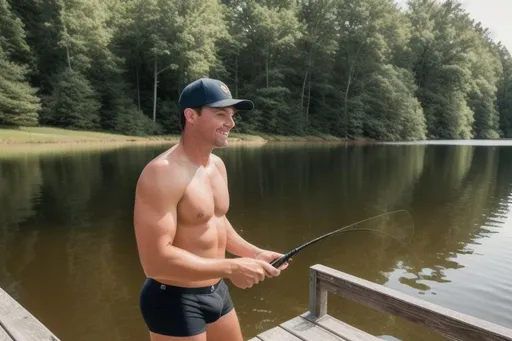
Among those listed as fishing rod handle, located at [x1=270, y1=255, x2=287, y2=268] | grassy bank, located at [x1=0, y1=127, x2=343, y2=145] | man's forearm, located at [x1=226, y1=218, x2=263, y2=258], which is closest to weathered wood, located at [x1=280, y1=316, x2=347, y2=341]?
man's forearm, located at [x1=226, y1=218, x2=263, y2=258]

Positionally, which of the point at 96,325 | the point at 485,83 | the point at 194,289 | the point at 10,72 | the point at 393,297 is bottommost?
the point at 96,325

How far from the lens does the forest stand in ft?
142

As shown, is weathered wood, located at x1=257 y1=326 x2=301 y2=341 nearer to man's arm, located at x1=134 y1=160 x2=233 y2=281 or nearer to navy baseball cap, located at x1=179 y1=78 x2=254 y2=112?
man's arm, located at x1=134 y1=160 x2=233 y2=281

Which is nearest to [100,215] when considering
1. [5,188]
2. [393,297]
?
[5,188]

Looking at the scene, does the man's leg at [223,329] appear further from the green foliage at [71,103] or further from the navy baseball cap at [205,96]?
the green foliage at [71,103]

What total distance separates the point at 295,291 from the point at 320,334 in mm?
3566

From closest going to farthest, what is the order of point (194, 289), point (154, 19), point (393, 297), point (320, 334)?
point (194, 289)
point (393, 297)
point (320, 334)
point (154, 19)

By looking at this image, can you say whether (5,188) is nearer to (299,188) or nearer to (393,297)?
(299,188)

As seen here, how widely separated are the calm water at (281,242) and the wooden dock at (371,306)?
2264 millimetres

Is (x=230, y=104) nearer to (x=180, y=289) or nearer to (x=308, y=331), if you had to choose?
(x=180, y=289)

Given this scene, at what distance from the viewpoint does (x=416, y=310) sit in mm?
3559

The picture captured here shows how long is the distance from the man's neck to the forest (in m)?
39.6

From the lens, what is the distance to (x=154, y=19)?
4769 cm

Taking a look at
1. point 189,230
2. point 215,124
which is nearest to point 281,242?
point 189,230
